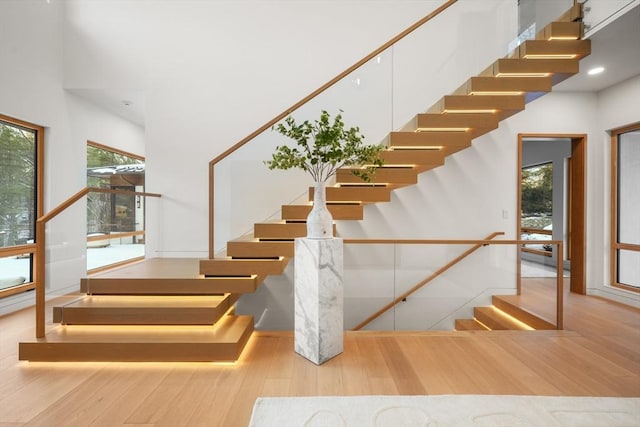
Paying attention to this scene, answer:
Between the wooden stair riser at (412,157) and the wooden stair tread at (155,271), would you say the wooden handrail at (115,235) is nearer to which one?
the wooden stair tread at (155,271)

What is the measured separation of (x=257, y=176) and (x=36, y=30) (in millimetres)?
4015

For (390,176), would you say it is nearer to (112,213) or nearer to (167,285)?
(167,285)

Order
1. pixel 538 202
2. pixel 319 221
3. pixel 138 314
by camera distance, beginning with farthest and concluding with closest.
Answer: pixel 538 202 → pixel 138 314 → pixel 319 221

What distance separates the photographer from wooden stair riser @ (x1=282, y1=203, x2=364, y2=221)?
368 centimetres

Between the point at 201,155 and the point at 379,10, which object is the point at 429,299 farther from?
the point at 379,10

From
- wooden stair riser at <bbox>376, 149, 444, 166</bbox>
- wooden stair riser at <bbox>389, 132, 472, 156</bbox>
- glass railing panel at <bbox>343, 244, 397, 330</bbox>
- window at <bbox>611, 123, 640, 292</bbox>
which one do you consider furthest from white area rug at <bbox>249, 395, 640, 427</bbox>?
window at <bbox>611, 123, 640, 292</bbox>

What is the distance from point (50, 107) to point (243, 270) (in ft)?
13.5

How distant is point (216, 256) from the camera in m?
3.37

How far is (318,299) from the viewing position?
2703mm

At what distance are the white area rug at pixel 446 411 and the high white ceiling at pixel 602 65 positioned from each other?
3.41 metres

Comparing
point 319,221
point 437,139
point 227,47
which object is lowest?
point 319,221

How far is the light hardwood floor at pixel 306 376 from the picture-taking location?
2131mm

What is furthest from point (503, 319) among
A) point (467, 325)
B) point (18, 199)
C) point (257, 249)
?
point (18, 199)

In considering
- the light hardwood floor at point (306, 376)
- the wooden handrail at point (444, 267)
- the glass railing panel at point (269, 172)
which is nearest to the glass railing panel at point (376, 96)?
the glass railing panel at point (269, 172)
